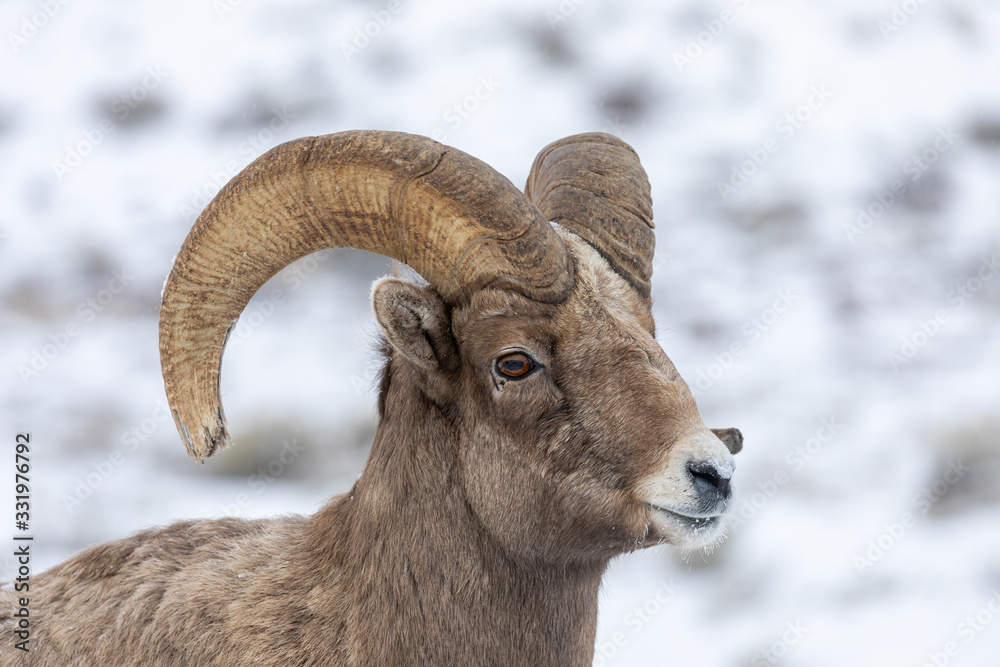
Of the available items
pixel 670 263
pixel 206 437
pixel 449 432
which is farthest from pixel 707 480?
pixel 670 263

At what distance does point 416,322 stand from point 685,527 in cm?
156

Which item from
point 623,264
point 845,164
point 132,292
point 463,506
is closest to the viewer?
point 463,506

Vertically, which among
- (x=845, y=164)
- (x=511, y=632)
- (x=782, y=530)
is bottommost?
(x=511, y=632)

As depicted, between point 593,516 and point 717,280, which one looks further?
point 717,280

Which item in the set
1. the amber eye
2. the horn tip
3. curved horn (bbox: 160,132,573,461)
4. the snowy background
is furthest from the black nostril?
the snowy background

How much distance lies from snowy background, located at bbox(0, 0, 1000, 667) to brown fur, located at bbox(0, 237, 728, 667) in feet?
12.3

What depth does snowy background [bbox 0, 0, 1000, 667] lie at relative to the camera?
10044 mm

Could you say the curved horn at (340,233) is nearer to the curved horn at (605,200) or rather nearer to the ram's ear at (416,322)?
the ram's ear at (416,322)

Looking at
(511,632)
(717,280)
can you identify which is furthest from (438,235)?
(717,280)

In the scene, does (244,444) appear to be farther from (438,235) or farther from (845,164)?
(845,164)

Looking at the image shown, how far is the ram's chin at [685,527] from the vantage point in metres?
3.87

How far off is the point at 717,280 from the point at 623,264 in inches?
394

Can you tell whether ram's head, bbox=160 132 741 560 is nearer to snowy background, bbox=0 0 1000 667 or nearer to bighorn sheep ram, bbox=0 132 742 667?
bighorn sheep ram, bbox=0 132 742 667

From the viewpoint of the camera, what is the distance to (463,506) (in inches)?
168
